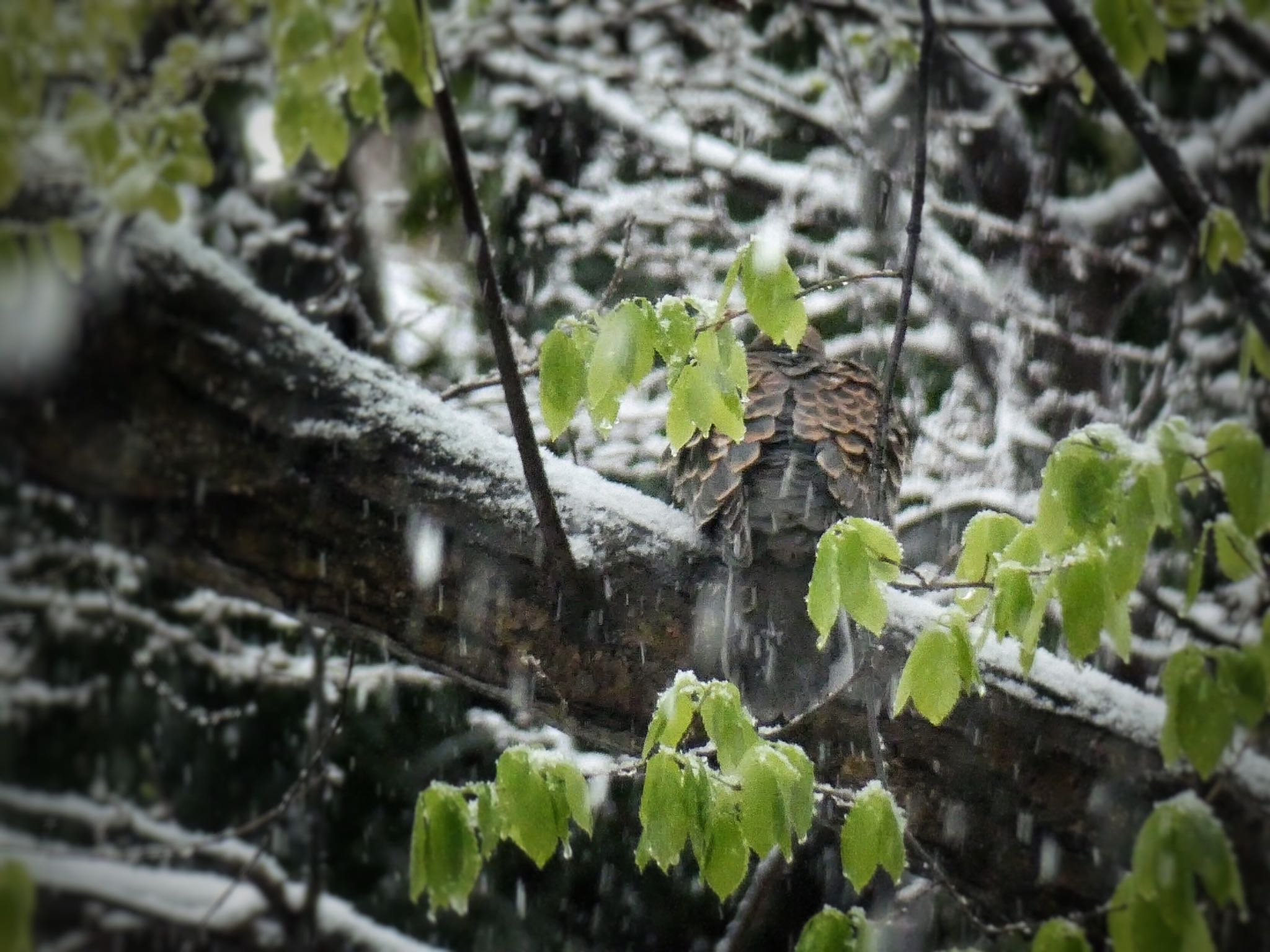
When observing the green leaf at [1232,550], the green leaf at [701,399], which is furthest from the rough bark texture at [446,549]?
the green leaf at [1232,550]

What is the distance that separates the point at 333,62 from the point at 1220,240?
0.86 m

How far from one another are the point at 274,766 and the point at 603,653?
1447 millimetres

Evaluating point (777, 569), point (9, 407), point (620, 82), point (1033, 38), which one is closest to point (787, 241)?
point (620, 82)

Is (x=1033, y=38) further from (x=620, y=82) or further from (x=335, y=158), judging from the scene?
(x=335, y=158)

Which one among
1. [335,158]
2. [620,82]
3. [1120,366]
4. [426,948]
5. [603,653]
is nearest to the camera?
[335,158]

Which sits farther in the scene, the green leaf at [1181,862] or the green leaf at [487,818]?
the green leaf at [487,818]

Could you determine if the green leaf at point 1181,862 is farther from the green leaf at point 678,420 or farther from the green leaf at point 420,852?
the green leaf at point 420,852

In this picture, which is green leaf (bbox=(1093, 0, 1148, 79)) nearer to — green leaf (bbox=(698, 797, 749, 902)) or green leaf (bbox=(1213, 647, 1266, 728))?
green leaf (bbox=(1213, 647, 1266, 728))

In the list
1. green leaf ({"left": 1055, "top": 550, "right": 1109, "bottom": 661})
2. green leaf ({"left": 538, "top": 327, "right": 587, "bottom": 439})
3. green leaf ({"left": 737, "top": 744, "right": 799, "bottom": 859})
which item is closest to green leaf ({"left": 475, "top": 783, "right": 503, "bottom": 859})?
green leaf ({"left": 737, "top": 744, "right": 799, "bottom": 859})

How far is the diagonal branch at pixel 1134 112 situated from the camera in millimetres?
1019

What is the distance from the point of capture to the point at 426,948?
188cm

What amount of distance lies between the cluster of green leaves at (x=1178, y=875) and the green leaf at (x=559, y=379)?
632 millimetres

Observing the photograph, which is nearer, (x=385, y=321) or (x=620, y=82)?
(x=385, y=321)

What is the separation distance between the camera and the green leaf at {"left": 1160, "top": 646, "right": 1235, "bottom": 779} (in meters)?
0.87
